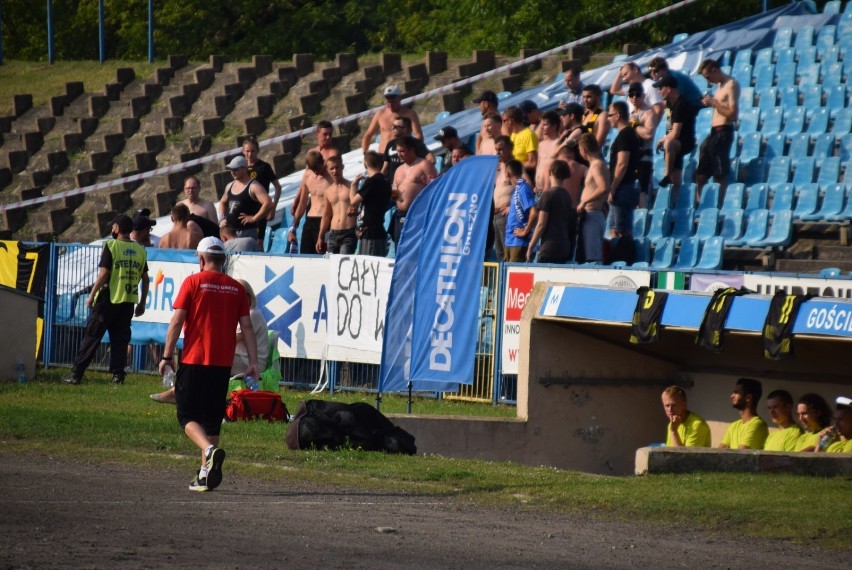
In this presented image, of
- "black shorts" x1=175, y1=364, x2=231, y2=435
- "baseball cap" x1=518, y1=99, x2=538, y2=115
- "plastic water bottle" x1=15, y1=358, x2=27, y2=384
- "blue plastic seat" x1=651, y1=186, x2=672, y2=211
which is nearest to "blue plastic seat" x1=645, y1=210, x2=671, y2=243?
"blue plastic seat" x1=651, y1=186, x2=672, y2=211

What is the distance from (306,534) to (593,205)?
378 inches

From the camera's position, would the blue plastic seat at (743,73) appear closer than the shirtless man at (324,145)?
No

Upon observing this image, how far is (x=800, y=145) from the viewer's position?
20.7 metres

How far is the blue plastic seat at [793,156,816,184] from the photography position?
2006 cm

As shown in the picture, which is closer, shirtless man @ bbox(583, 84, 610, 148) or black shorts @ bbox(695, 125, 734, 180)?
black shorts @ bbox(695, 125, 734, 180)

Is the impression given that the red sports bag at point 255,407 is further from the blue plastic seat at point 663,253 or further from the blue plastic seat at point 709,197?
the blue plastic seat at point 709,197

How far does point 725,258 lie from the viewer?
62.8 feet

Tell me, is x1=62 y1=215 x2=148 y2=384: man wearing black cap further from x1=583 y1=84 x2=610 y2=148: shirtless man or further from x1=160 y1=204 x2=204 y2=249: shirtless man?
x1=583 y1=84 x2=610 y2=148: shirtless man

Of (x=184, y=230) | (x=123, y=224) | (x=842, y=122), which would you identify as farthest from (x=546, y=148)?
(x=123, y=224)

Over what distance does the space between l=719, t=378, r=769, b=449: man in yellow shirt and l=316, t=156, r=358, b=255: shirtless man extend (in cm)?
703

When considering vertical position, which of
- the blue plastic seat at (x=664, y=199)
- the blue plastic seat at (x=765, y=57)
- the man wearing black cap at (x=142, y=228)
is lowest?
the man wearing black cap at (x=142, y=228)

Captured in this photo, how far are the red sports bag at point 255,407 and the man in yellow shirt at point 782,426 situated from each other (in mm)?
5171

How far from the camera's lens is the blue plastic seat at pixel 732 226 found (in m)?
19.2

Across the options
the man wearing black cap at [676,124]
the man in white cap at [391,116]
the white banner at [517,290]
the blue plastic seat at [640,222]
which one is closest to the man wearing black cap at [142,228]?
the man in white cap at [391,116]
